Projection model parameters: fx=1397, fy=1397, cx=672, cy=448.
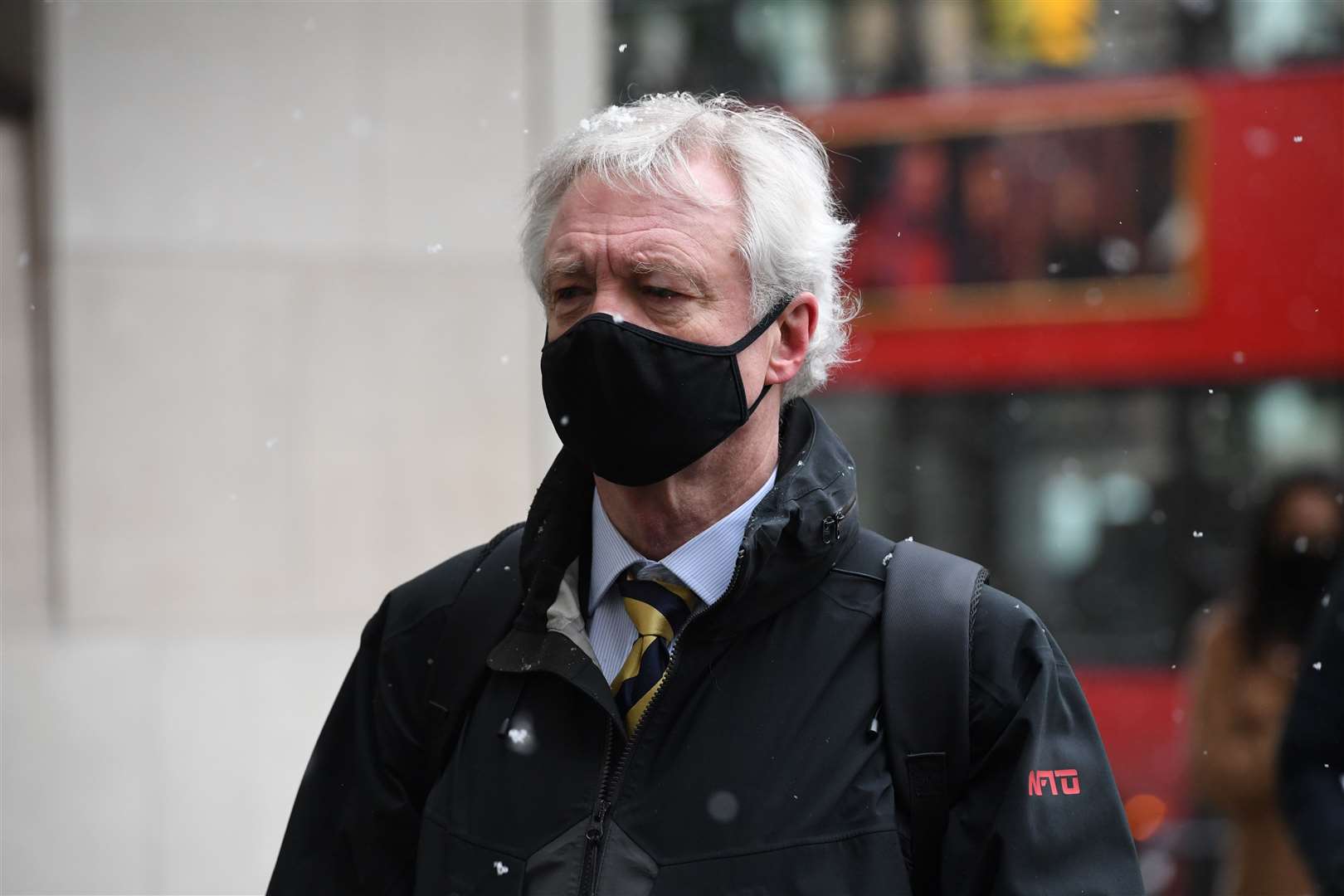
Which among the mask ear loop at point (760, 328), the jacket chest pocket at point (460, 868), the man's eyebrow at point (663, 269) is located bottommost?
the jacket chest pocket at point (460, 868)

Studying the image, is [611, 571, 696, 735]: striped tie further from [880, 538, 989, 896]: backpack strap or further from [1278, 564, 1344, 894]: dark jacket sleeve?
[1278, 564, 1344, 894]: dark jacket sleeve

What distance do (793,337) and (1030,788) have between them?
2.47 feet

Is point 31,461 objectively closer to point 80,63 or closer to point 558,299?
point 80,63

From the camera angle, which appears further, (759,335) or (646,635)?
(759,335)

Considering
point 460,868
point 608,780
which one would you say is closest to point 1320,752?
point 608,780

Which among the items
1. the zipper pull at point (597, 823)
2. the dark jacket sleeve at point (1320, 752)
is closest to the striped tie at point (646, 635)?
the zipper pull at point (597, 823)

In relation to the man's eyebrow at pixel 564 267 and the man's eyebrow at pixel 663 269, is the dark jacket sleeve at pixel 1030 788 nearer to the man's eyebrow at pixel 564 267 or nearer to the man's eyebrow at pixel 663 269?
the man's eyebrow at pixel 663 269

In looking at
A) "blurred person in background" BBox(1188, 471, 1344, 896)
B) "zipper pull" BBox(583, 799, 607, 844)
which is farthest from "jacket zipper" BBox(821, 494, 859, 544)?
"blurred person in background" BBox(1188, 471, 1344, 896)

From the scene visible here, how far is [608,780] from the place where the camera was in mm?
1828

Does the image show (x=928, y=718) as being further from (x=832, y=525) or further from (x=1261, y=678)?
(x=1261, y=678)

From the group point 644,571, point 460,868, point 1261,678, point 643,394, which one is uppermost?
point 643,394

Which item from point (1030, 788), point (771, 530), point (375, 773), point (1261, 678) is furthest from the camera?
point (1261, 678)

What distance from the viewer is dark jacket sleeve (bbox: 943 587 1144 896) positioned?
1.73m

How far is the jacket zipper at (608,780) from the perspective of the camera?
1775mm
